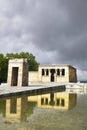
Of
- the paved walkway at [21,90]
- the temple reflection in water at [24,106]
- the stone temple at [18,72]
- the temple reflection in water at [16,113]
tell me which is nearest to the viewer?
the temple reflection in water at [16,113]

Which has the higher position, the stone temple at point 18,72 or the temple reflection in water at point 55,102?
the stone temple at point 18,72

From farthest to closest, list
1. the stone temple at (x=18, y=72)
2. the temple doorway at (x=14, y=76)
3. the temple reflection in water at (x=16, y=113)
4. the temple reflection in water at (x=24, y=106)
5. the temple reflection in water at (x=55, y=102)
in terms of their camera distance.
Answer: the temple doorway at (x=14, y=76) → the stone temple at (x=18, y=72) → the temple reflection in water at (x=55, y=102) → the temple reflection in water at (x=24, y=106) → the temple reflection in water at (x=16, y=113)

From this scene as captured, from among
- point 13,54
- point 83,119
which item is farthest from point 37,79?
point 83,119

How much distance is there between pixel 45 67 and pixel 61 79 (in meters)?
4.68

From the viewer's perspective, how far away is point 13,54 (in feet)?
231

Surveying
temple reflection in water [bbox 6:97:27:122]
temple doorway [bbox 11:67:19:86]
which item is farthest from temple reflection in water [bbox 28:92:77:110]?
temple doorway [bbox 11:67:19:86]

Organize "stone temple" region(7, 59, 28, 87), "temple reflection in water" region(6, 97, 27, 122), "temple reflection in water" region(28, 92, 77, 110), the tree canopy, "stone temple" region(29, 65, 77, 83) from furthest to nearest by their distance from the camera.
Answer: "stone temple" region(29, 65, 77, 83) → the tree canopy → "stone temple" region(7, 59, 28, 87) → "temple reflection in water" region(28, 92, 77, 110) → "temple reflection in water" region(6, 97, 27, 122)

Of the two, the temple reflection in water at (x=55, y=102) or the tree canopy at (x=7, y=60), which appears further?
the tree canopy at (x=7, y=60)

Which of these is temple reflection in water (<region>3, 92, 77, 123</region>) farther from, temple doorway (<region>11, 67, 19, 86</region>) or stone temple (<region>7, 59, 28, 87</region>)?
temple doorway (<region>11, 67, 19, 86</region>)

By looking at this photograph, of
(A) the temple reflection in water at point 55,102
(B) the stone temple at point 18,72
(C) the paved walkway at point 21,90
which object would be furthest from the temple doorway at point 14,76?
(A) the temple reflection in water at point 55,102

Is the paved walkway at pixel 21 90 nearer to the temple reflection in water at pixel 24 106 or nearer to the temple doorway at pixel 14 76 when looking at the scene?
the temple reflection in water at pixel 24 106

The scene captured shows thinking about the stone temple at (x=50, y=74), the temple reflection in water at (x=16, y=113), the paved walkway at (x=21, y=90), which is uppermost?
the stone temple at (x=50, y=74)

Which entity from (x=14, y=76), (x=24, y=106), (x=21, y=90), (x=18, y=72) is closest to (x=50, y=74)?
(x=14, y=76)

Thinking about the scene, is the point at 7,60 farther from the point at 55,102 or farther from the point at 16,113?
the point at 16,113
